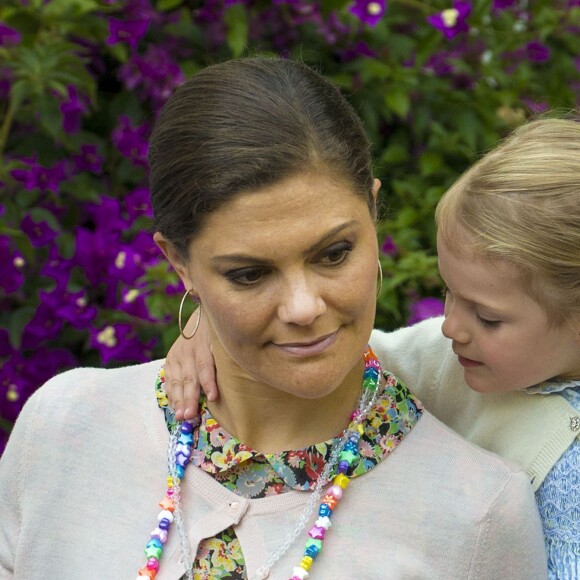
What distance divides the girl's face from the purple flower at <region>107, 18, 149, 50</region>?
4.43ft

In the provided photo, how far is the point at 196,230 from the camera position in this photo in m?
1.92

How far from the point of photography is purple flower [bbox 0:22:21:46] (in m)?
2.98

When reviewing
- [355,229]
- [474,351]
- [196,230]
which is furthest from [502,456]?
[196,230]

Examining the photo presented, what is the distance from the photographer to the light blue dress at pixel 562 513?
80.7 inches

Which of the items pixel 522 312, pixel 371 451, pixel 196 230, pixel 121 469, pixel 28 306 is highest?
pixel 196 230

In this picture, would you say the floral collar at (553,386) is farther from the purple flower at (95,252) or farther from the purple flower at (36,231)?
the purple flower at (36,231)

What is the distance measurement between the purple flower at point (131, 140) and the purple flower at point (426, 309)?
875 mm

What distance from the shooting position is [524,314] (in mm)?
2121

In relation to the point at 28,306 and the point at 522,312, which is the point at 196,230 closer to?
the point at 522,312

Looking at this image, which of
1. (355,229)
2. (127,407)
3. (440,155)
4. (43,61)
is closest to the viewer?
(355,229)

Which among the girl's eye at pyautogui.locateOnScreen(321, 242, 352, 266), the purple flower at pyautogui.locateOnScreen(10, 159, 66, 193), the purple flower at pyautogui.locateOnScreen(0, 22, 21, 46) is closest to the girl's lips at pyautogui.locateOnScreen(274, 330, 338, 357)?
the girl's eye at pyautogui.locateOnScreen(321, 242, 352, 266)

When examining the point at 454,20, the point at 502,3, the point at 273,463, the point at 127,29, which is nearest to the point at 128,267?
the point at 127,29

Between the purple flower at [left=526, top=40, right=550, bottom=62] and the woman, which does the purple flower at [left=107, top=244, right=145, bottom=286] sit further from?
the purple flower at [left=526, top=40, right=550, bottom=62]

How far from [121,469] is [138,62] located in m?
A: 1.42
